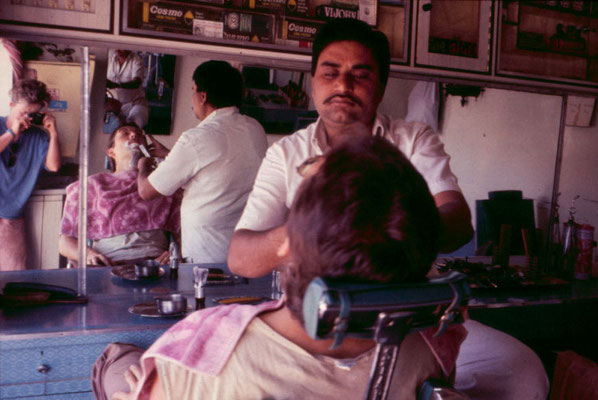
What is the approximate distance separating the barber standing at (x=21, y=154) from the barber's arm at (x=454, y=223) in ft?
5.06

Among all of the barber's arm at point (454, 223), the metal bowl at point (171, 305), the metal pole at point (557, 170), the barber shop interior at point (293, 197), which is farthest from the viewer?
the metal pole at point (557, 170)

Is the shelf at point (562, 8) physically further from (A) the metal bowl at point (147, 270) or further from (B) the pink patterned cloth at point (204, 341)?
(B) the pink patterned cloth at point (204, 341)

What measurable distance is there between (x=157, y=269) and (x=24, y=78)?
95 cm

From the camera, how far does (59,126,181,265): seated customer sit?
220cm

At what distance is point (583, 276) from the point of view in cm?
284

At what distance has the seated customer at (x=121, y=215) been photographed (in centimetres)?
220

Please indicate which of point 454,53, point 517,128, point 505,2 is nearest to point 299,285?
point 454,53

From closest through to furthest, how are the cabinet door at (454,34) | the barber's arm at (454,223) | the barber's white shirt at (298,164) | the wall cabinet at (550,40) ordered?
the barber's arm at (454,223) → the barber's white shirt at (298,164) → the cabinet door at (454,34) → the wall cabinet at (550,40)

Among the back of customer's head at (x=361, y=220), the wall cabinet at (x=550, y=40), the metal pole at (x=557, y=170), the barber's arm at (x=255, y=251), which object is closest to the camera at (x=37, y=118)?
the barber's arm at (x=255, y=251)

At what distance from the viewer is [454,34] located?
2703 millimetres

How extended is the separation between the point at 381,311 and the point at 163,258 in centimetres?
201

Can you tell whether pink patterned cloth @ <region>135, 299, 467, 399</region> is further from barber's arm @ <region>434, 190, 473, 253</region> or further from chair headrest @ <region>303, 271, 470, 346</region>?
barber's arm @ <region>434, 190, 473, 253</region>

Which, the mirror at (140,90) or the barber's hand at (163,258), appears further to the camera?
the barber's hand at (163,258)

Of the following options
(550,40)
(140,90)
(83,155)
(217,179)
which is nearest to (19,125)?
(83,155)
